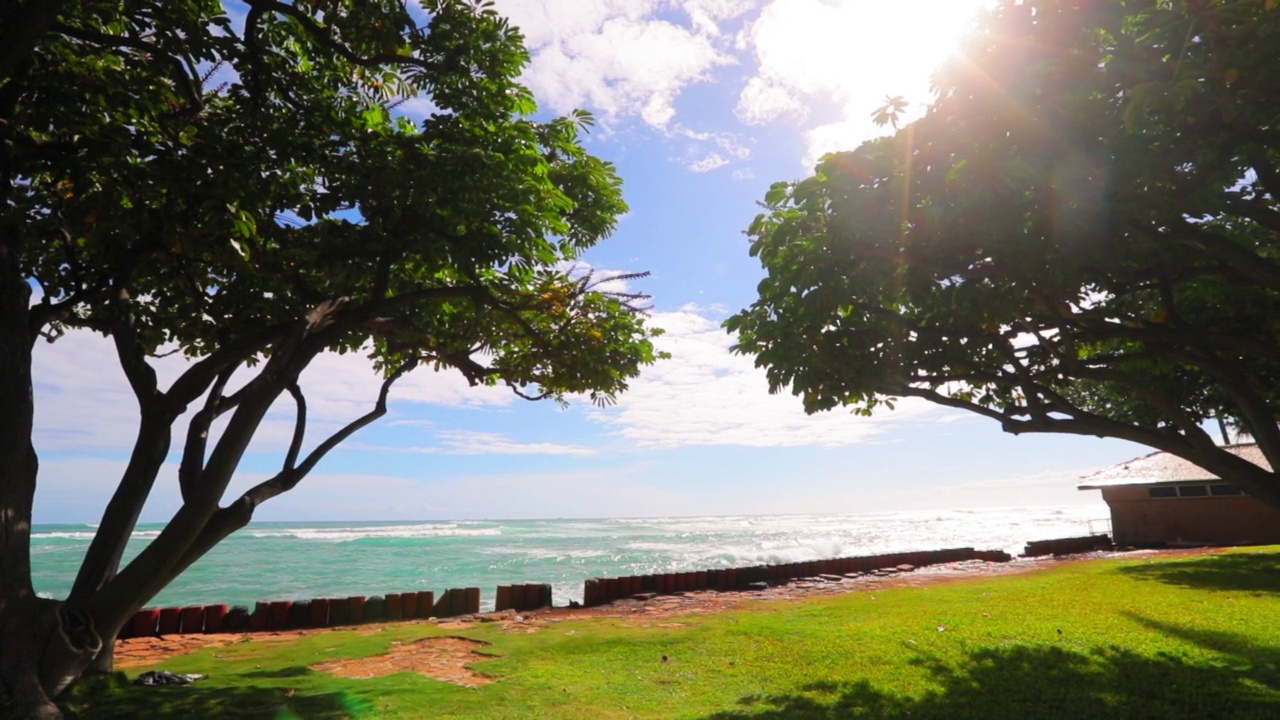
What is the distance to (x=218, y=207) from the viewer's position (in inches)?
249

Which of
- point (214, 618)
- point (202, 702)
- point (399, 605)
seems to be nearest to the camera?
point (202, 702)

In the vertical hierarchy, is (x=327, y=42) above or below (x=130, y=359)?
above

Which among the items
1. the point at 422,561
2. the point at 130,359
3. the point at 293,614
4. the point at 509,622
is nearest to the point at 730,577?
the point at 509,622

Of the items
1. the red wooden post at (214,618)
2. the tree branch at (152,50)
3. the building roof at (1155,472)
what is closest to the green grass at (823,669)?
the red wooden post at (214,618)

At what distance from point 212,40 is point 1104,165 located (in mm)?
8459

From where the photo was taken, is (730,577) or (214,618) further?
(730,577)

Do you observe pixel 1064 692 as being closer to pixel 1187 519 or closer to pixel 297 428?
pixel 297 428

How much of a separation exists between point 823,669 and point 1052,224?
17.1 ft

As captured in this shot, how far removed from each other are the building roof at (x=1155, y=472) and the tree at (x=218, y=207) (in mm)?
29346

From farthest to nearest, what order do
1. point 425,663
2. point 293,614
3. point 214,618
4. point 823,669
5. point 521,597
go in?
1. point 521,597
2. point 293,614
3. point 214,618
4. point 425,663
5. point 823,669

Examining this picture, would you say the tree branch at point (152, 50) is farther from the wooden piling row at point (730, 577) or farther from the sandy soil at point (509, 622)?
the wooden piling row at point (730, 577)

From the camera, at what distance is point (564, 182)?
353 inches

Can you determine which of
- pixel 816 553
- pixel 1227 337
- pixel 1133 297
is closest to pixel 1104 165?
pixel 1227 337

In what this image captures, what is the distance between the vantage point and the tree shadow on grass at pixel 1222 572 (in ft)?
42.8
